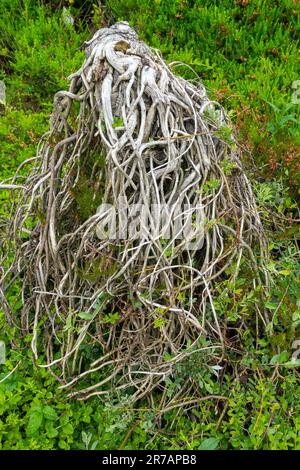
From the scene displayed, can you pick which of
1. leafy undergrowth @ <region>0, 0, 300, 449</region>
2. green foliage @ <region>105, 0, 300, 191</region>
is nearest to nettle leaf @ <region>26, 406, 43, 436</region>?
leafy undergrowth @ <region>0, 0, 300, 449</region>

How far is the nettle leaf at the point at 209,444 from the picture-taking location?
2035 millimetres

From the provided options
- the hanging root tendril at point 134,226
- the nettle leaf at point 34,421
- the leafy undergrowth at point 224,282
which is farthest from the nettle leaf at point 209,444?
the nettle leaf at point 34,421

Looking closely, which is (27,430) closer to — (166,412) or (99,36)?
(166,412)

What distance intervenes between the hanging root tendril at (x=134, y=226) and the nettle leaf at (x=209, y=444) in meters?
0.17

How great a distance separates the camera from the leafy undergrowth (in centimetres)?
209

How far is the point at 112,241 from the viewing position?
6.87 ft

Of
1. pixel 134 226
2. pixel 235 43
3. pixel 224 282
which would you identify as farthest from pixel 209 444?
pixel 235 43

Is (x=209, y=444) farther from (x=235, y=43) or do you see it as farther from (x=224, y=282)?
(x=235, y=43)

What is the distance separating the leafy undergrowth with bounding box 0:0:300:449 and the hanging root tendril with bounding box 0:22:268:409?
0.08 meters

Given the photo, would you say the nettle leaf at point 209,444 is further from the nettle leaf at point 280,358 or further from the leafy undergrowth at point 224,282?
the nettle leaf at point 280,358

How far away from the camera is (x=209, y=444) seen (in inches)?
80.3

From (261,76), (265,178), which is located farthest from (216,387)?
(261,76)

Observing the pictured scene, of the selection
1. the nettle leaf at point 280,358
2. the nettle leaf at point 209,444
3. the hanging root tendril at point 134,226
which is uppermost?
the hanging root tendril at point 134,226

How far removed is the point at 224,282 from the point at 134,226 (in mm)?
392
